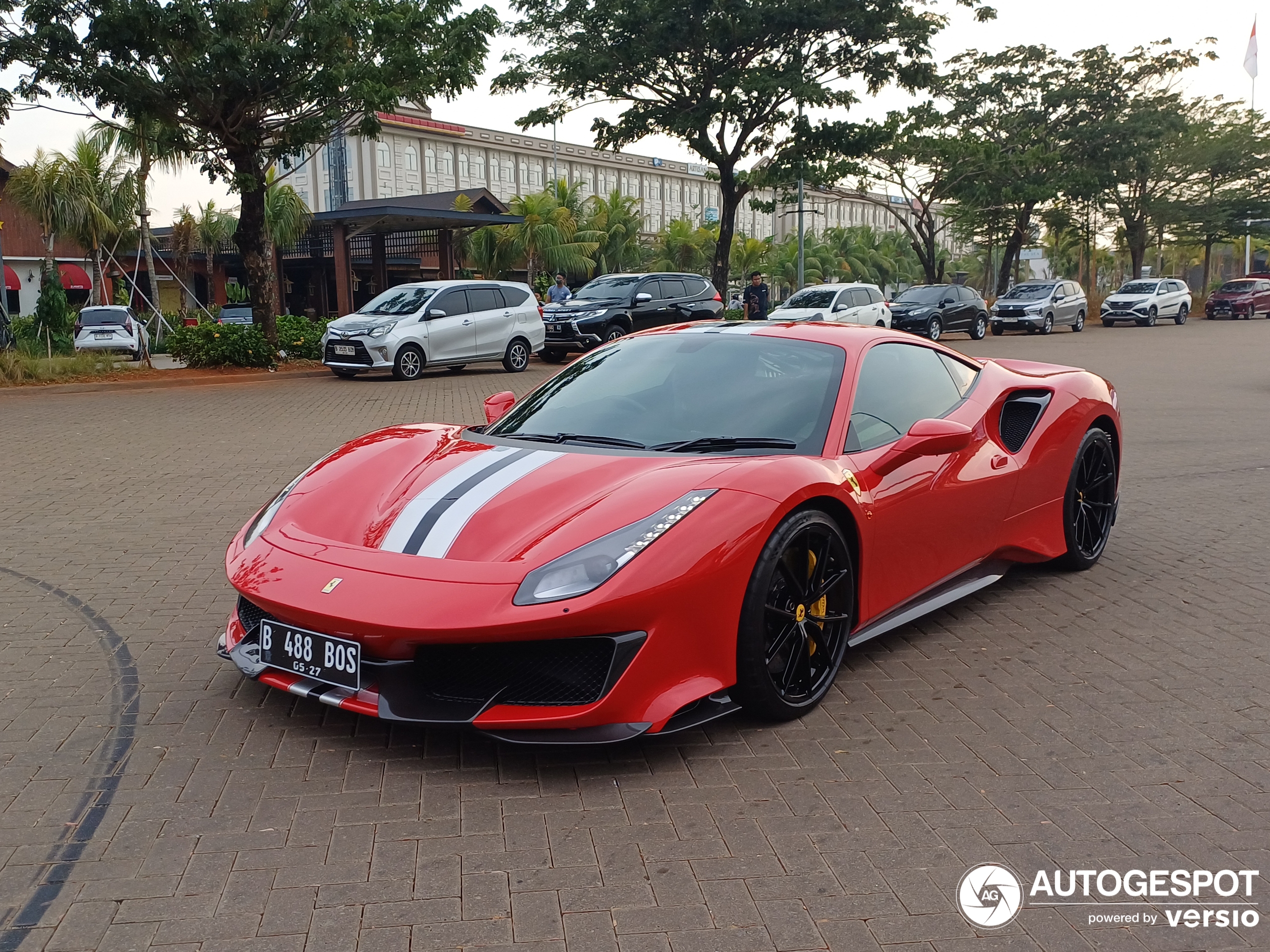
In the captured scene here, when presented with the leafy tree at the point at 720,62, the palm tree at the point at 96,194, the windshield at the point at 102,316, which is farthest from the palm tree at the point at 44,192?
the leafy tree at the point at 720,62

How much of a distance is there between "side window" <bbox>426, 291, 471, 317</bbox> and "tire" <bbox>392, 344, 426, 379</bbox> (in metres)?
0.85

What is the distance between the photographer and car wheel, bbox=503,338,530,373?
20.8 m

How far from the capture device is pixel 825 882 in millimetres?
2818

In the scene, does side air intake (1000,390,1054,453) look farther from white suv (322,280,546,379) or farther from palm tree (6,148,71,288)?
palm tree (6,148,71,288)

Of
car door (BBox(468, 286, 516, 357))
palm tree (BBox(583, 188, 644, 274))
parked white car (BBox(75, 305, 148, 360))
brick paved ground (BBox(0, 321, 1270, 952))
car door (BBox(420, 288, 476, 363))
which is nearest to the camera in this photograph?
brick paved ground (BBox(0, 321, 1270, 952))

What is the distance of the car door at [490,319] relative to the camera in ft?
66.5

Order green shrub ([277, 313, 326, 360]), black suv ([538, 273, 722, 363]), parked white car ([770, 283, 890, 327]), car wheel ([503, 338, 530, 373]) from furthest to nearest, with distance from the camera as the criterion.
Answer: parked white car ([770, 283, 890, 327]), black suv ([538, 273, 722, 363]), green shrub ([277, 313, 326, 360]), car wheel ([503, 338, 530, 373])

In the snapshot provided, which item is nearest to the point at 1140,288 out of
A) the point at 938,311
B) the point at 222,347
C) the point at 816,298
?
the point at 938,311

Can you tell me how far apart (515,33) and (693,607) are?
27259 mm

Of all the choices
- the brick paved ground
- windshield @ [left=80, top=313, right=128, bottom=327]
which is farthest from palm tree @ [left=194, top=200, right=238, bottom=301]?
the brick paved ground

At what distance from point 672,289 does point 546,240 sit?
87.0 ft

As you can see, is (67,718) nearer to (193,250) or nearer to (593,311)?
(593,311)

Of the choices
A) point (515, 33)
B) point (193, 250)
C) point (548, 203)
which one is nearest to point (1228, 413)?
point (515, 33)

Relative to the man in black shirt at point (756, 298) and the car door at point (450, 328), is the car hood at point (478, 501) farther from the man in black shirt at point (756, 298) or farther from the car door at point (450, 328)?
the man in black shirt at point (756, 298)
